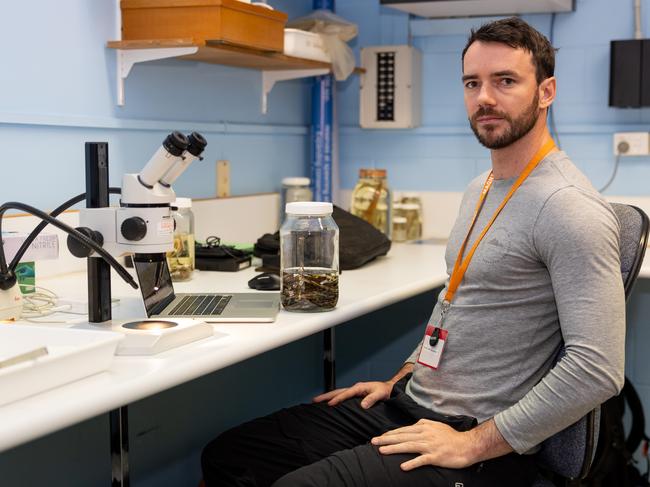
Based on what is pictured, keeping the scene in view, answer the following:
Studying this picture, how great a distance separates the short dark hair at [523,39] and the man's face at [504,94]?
0.03 ft

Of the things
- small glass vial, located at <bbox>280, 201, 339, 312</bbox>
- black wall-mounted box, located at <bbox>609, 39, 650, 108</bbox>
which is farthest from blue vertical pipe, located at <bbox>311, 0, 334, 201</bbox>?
small glass vial, located at <bbox>280, 201, 339, 312</bbox>

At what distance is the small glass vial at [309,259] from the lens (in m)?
1.85

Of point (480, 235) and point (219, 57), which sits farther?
point (219, 57)

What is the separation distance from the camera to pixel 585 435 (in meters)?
1.59

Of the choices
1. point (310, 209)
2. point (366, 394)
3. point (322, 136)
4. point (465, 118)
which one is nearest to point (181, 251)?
point (310, 209)

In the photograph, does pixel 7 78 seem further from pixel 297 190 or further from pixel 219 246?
pixel 297 190

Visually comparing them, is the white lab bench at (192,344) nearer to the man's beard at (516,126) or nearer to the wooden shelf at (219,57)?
the man's beard at (516,126)

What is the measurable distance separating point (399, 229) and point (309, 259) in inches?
43.3

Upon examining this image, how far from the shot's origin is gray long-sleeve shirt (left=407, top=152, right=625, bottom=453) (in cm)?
147

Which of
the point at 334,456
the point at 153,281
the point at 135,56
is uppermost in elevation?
the point at 135,56

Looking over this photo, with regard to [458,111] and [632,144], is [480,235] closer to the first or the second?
[632,144]

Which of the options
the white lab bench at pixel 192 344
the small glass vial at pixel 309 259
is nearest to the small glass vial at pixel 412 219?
the white lab bench at pixel 192 344

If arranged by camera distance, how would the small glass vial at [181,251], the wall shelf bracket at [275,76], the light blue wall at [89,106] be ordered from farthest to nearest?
the wall shelf bracket at [275,76]
the small glass vial at [181,251]
the light blue wall at [89,106]

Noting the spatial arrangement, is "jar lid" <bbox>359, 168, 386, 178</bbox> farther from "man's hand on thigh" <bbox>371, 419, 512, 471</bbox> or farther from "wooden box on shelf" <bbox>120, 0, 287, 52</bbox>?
"man's hand on thigh" <bbox>371, 419, 512, 471</bbox>
